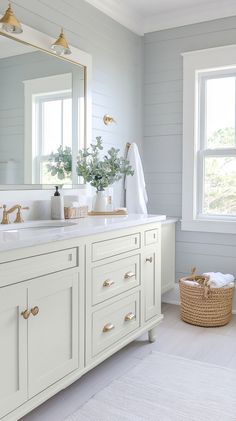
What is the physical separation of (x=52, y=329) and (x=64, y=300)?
5.8 inches

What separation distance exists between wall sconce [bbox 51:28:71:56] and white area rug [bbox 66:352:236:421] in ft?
6.84

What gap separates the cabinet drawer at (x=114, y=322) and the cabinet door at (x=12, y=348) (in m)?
0.56

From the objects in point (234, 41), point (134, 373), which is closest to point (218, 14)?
point (234, 41)

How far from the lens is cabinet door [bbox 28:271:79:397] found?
71.3 inches

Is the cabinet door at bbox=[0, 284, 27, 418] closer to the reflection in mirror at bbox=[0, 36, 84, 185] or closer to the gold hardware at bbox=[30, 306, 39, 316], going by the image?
the gold hardware at bbox=[30, 306, 39, 316]

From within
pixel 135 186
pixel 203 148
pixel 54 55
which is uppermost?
pixel 54 55

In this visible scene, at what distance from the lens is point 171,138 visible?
389 centimetres

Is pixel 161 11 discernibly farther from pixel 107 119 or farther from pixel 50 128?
pixel 50 128

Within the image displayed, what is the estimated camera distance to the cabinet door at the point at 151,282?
9.18 ft

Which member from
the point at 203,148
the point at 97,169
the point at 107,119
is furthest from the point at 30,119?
the point at 203,148

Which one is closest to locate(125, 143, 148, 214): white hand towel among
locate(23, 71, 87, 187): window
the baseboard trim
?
locate(23, 71, 87, 187): window

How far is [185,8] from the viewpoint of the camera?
363 cm

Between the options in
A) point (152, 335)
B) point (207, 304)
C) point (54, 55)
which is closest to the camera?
point (54, 55)

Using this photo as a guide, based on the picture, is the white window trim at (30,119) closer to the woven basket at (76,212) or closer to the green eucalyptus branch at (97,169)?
the woven basket at (76,212)
